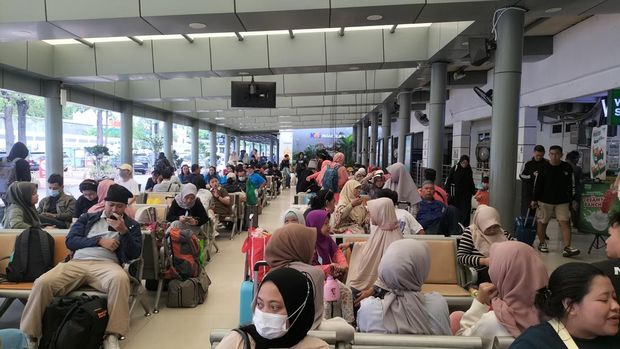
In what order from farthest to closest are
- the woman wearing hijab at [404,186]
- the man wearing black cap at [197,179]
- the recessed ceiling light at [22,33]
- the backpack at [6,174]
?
the man wearing black cap at [197,179], the backpack at [6,174], the recessed ceiling light at [22,33], the woman wearing hijab at [404,186]

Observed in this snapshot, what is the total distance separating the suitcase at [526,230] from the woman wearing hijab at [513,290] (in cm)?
540

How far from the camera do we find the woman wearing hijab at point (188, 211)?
5820 millimetres

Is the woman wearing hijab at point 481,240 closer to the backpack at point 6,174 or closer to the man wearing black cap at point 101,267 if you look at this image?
the man wearing black cap at point 101,267

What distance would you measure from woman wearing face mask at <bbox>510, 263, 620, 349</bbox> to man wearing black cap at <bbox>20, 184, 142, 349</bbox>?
3.28 meters

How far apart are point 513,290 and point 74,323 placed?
317 cm

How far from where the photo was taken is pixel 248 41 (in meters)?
9.38

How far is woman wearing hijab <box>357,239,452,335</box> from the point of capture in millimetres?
→ 2314

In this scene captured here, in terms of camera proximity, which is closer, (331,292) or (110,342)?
(331,292)

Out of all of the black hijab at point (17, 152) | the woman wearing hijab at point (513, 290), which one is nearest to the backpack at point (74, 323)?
the woman wearing hijab at point (513, 290)

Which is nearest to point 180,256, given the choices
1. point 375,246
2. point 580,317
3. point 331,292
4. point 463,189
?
point 375,246

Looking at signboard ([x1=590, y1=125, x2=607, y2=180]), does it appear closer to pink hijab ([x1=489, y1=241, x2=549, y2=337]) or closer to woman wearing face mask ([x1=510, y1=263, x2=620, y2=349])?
pink hijab ([x1=489, y1=241, x2=549, y2=337])

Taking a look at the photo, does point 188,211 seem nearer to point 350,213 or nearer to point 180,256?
point 180,256

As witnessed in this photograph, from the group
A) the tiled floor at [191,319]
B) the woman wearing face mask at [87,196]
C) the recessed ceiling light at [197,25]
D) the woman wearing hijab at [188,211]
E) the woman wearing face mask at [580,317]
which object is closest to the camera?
the woman wearing face mask at [580,317]

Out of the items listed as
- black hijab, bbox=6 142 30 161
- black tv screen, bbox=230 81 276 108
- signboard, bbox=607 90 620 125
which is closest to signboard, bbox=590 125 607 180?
signboard, bbox=607 90 620 125
